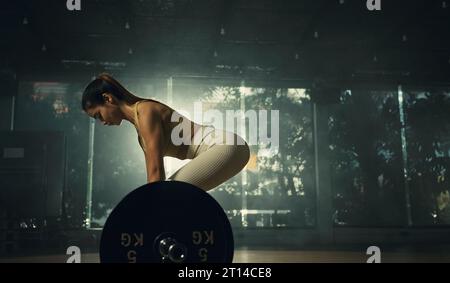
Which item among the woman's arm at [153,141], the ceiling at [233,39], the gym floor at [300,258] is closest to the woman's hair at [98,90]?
the woman's arm at [153,141]

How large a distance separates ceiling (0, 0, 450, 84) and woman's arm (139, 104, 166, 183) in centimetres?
400

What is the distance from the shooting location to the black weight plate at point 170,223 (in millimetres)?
1313

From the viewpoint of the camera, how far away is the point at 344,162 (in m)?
Answer: 7.61

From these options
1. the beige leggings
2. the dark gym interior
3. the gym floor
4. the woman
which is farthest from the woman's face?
the dark gym interior

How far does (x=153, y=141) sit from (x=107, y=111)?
0.33 m

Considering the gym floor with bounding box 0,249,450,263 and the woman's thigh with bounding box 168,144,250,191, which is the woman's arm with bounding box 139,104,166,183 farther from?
the gym floor with bounding box 0,249,450,263

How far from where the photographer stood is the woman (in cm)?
171

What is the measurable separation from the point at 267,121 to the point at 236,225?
1.83 m

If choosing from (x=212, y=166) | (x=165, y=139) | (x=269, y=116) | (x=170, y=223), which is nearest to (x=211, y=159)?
(x=212, y=166)

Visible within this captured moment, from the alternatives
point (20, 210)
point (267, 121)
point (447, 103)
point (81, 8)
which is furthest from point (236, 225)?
point (447, 103)

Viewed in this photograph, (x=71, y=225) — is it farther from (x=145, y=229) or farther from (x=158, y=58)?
(x=145, y=229)

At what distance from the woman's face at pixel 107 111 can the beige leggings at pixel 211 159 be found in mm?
362

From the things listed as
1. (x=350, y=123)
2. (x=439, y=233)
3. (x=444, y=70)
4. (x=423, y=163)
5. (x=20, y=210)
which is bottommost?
(x=439, y=233)

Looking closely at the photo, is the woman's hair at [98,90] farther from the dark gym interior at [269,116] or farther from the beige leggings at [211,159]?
the dark gym interior at [269,116]
